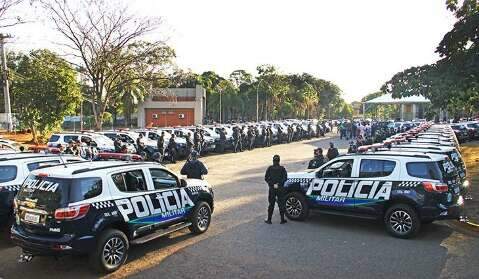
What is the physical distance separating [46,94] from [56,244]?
27274mm

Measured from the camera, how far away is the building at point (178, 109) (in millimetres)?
57531

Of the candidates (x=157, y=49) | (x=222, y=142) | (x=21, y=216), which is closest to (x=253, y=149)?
(x=222, y=142)

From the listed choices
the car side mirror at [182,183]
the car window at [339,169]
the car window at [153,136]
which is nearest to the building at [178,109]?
the car window at [153,136]

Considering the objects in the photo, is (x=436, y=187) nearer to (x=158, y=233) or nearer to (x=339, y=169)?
(x=339, y=169)

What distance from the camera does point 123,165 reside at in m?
8.35

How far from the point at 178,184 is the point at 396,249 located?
13.8 ft

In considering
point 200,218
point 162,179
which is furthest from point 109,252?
point 200,218

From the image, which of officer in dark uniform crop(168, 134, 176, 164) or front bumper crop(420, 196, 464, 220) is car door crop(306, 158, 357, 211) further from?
officer in dark uniform crop(168, 134, 176, 164)

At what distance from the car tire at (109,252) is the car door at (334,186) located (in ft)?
15.3

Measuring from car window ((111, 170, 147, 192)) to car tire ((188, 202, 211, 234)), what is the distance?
1497mm

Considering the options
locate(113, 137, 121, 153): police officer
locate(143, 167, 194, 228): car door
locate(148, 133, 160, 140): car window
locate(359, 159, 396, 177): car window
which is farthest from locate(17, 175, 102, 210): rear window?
locate(148, 133, 160, 140): car window

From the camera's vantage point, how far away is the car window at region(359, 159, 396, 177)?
986 cm

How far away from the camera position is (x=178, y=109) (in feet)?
Answer: 190

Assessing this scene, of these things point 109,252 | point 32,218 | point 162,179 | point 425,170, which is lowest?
point 109,252
